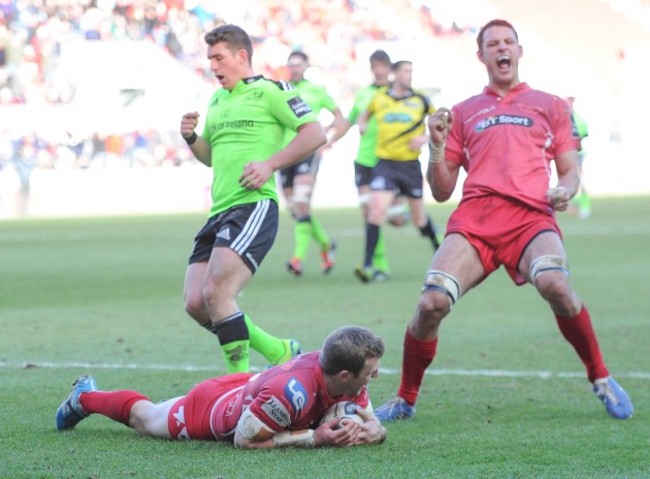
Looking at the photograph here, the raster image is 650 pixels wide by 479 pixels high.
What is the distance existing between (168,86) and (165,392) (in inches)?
1041

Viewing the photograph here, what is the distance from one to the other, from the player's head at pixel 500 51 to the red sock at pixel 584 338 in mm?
1243

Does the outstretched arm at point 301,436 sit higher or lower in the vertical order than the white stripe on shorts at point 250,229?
lower

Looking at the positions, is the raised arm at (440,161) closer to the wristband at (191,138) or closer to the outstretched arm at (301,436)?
the wristband at (191,138)

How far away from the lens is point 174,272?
49.8ft

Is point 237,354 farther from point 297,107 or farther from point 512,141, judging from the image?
point 512,141

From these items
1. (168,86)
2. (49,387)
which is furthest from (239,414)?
(168,86)

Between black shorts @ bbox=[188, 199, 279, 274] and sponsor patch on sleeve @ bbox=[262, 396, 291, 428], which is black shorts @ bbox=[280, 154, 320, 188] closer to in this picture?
black shorts @ bbox=[188, 199, 279, 274]

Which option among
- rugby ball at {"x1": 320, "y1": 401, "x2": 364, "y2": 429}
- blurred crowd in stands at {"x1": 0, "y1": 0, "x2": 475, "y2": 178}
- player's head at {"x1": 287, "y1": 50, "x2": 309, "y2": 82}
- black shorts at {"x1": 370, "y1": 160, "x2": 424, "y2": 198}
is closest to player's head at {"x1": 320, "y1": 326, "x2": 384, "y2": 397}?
rugby ball at {"x1": 320, "y1": 401, "x2": 364, "y2": 429}

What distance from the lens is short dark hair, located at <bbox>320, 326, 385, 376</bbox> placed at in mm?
4949

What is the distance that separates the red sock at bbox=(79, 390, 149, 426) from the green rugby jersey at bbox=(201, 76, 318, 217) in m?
1.43

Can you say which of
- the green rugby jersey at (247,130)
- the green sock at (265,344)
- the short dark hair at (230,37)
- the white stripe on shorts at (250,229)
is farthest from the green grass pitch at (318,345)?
the short dark hair at (230,37)

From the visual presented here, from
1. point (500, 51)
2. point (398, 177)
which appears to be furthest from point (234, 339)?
point (398, 177)

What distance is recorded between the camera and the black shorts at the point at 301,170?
15086 millimetres

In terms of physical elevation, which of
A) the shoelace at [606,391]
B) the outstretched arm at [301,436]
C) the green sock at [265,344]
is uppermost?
the outstretched arm at [301,436]
